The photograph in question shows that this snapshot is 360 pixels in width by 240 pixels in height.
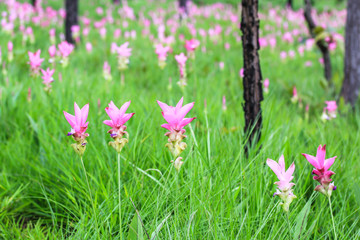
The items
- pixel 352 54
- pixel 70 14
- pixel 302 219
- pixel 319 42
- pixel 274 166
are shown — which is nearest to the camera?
pixel 274 166

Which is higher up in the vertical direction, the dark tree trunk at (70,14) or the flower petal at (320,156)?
the dark tree trunk at (70,14)

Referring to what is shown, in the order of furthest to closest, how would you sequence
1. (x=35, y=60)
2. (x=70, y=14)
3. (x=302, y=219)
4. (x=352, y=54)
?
1. (x=70, y=14)
2. (x=352, y=54)
3. (x=35, y=60)
4. (x=302, y=219)

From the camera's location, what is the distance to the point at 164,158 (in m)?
2.23

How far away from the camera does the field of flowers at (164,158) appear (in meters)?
1.48

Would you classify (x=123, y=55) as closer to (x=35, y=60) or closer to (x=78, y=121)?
(x=35, y=60)

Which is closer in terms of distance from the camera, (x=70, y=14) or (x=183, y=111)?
(x=183, y=111)

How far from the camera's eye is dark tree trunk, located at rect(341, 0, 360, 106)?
12.6 ft

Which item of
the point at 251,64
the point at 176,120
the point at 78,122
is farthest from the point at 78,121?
the point at 251,64

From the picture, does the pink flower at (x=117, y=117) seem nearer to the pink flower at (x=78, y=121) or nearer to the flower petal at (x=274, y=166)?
the pink flower at (x=78, y=121)

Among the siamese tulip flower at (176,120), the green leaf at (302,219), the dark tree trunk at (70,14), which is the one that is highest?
the dark tree trunk at (70,14)

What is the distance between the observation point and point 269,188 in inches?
77.6

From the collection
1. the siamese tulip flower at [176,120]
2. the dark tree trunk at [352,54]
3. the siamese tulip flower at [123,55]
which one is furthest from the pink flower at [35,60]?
the dark tree trunk at [352,54]

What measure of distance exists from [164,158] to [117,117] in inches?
37.6

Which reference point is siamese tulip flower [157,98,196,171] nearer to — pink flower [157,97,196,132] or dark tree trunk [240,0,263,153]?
pink flower [157,97,196,132]
